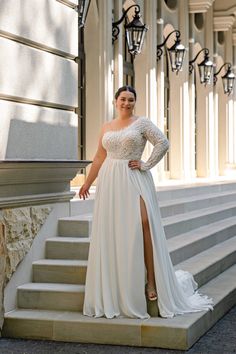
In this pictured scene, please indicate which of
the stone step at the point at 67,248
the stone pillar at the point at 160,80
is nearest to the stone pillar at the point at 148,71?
the stone pillar at the point at 160,80

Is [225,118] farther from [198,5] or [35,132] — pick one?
[35,132]

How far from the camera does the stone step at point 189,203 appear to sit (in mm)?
9841

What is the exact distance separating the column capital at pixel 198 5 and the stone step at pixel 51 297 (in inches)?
503

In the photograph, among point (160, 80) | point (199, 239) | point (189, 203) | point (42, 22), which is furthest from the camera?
point (160, 80)

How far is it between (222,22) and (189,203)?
11.4 meters

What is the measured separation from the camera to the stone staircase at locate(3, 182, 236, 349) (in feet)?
19.8

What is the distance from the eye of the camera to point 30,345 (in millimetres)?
6145

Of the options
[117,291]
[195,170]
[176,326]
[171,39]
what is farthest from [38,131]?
[195,170]

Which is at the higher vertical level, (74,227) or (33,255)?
(74,227)

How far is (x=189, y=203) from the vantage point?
10867mm

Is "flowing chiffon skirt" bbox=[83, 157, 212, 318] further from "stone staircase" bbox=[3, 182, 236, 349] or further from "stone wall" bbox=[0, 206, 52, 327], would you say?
"stone wall" bbox=[0, 206, 52, 327]

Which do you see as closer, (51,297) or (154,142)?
(154,142)

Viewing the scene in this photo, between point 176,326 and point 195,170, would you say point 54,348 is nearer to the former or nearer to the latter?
point 176,326

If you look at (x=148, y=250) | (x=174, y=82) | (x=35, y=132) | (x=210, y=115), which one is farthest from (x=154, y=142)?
(x=210, y=115)
